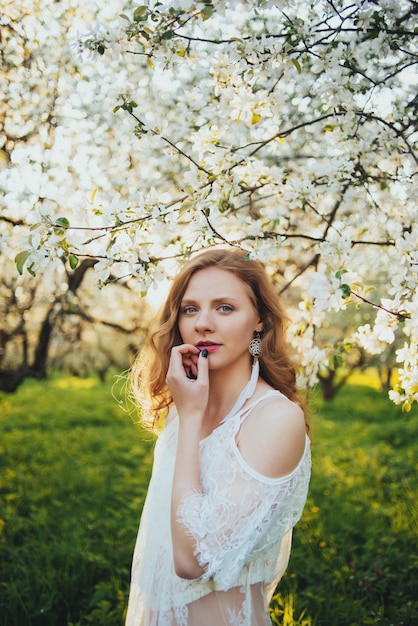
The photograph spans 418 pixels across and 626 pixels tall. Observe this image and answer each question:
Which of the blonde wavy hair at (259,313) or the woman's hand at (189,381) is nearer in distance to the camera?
the woman's hand at (189,381)

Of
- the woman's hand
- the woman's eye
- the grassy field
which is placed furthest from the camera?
the grassy field

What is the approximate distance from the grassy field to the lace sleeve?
0.93 meters

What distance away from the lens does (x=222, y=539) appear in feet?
5.11

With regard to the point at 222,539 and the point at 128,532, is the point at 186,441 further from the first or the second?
the point at 128,532

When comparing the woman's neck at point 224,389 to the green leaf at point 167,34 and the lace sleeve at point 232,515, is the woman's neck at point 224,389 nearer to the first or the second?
the lace sleeve at point 232,515

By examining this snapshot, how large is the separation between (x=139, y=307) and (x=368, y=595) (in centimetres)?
677

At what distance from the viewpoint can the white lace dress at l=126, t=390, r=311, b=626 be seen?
157 cm

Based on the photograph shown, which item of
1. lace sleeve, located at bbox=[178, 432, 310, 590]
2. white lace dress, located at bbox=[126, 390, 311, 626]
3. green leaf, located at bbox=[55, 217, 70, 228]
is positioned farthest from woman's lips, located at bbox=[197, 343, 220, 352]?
green leaf, located at bbox=[55, 217, 70, 228]

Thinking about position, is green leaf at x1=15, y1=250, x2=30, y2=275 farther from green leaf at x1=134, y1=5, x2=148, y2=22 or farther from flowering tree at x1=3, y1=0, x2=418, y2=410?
green leaf at x1=134, y1=5, x2=148, y2=22

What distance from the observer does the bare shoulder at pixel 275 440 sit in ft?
5.29

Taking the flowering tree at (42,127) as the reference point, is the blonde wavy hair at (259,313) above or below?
below

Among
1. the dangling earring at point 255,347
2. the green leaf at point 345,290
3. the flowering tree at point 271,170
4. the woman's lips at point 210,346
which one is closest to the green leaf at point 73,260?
the flowering tree at point 271,170

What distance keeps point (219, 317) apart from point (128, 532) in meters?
3.16

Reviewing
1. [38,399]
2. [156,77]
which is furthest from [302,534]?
[38,399]
